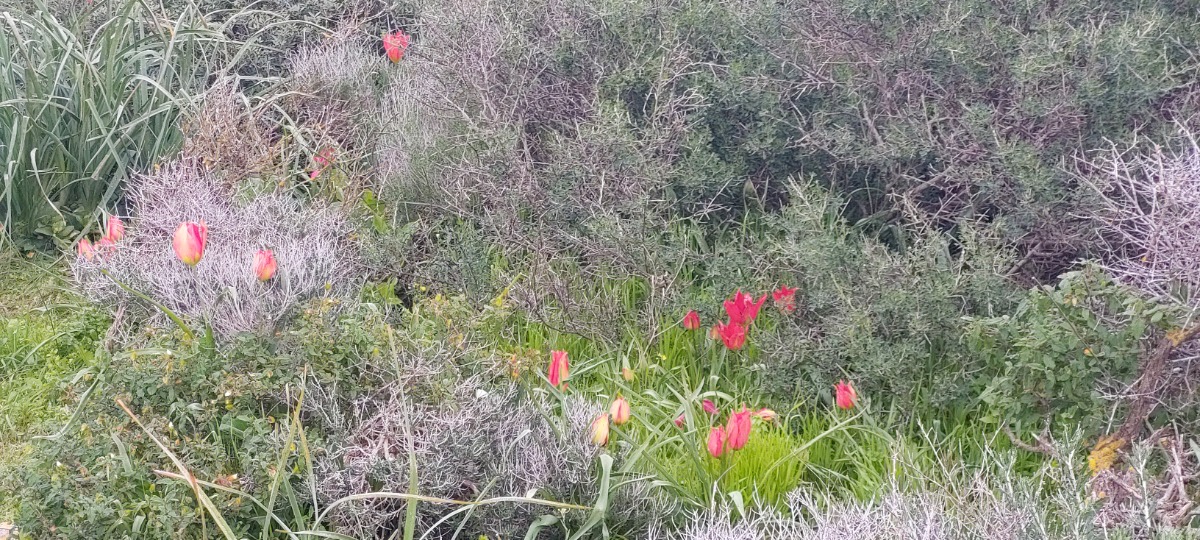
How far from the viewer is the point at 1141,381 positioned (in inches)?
103

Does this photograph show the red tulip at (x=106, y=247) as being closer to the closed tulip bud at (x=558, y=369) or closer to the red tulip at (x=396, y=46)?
the closed tulip bud at (x=558, y=369)

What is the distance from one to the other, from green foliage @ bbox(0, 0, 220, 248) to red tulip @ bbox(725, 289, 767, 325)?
102 inches

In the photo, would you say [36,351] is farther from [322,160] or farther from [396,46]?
[396,46]

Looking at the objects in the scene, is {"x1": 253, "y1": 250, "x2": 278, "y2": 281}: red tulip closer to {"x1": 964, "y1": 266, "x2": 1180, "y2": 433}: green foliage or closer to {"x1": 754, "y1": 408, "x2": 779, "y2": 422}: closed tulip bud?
{"x1": 754, "y1": 408, "x2": 779, "y2": 422}: closed tulip bud

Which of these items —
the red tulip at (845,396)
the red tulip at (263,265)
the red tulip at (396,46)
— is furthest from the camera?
the red tulip at (396,46)

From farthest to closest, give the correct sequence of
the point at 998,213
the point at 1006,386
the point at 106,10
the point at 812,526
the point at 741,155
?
1. the point at 106,10
2. the point at 741,155
3. the point at 998,213
4. the point at 1006,386
5. the point at 812,526

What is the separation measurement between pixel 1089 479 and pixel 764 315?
121cm

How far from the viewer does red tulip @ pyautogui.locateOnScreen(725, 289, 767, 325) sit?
317 cm

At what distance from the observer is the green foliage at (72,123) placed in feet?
14.5

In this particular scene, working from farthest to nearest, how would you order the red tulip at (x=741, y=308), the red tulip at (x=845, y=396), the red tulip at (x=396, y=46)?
the red tulip at (x=396, y=46)
the red tulip at (x=741, y=308)
the red tulip at (x=845, y=396)

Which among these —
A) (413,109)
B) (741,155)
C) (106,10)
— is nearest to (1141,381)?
(741,155)

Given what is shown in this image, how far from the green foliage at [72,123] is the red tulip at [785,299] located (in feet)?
8.78

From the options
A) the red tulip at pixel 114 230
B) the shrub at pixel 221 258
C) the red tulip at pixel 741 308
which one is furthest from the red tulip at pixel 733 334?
the red tulip at pixel 114 230

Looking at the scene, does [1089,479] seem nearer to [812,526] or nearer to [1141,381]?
[1141,381]
